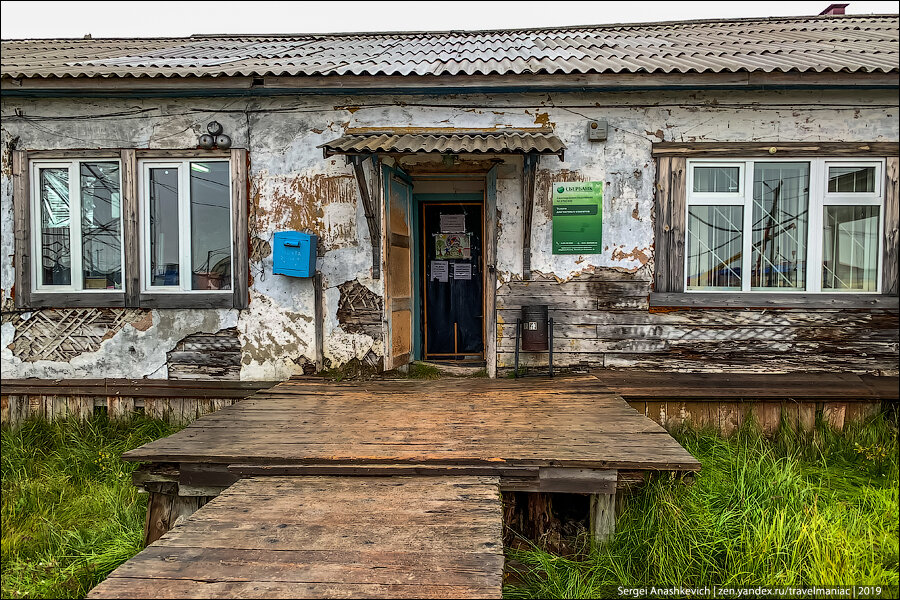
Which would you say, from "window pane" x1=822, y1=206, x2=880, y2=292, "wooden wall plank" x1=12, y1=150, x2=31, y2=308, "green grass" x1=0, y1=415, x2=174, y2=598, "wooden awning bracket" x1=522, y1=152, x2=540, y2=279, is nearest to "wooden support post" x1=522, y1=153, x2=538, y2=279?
"wooden awning bracket" x1=522, y1=152, x2=540, y2=279

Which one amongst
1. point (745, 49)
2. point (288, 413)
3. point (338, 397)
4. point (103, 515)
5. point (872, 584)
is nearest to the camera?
point (872, 584)

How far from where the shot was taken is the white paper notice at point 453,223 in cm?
642

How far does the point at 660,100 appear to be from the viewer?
5.05m

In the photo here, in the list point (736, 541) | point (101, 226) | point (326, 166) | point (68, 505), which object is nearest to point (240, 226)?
point (326, 166)

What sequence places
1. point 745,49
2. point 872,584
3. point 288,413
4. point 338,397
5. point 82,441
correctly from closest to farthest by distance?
point 872,584 < point 288,413 < point 338,397 < point 82,441 < point 745,49

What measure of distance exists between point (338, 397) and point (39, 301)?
3.29 metres

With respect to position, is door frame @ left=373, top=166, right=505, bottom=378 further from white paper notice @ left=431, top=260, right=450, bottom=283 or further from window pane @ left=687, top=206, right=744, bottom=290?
window pane @ left=687, top=206, right=744, bottom=290

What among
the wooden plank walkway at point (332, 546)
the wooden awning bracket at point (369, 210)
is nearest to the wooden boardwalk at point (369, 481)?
the wooden plank walkway at point (332, 546)

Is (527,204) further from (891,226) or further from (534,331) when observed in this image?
(891,226)

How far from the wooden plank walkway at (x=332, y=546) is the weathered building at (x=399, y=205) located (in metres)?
2.56

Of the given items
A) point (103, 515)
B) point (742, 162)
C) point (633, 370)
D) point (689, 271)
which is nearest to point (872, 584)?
point (633, 370)

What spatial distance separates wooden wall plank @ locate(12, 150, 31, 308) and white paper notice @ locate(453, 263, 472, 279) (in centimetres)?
439

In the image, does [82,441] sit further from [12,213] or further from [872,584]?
[872,584]

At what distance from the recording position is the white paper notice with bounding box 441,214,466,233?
21.1 feet
